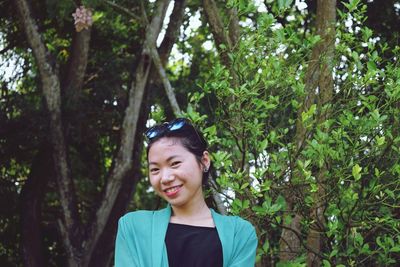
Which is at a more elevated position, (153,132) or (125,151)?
(125,151)

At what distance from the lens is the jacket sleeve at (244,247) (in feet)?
10.6

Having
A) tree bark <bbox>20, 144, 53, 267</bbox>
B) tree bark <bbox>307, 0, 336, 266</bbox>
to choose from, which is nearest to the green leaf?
tree bark <bbox>307, 0, 336, 266</bbox>

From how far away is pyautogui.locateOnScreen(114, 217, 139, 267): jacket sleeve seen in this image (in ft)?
10.5

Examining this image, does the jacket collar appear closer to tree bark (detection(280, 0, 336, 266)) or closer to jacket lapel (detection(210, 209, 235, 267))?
jacket lapel (detection(210, 209, 235, 267))

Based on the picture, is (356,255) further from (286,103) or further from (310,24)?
(310,24)

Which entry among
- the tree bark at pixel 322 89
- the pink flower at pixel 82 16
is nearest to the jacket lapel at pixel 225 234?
the tree bark at pixel 322 89

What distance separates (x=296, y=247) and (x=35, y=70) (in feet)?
18.9

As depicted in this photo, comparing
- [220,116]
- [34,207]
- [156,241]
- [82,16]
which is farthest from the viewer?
[34,207]

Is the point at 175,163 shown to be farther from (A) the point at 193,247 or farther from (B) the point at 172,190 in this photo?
(A) the point at 193,247

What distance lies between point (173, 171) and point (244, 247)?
1.32ft

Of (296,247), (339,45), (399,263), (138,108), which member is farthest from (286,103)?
(138,108)

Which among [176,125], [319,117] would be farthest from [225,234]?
[319,117]

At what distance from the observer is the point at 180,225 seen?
331cm

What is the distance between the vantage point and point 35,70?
33.1 feet
